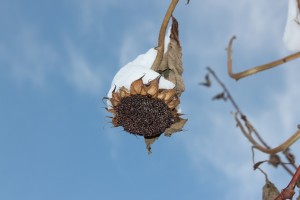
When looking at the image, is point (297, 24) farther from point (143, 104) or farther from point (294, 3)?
point (143, 104)

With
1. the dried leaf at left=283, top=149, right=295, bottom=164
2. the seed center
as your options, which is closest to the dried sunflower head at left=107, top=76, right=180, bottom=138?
the seed center

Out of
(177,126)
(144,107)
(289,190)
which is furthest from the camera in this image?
(177,126)

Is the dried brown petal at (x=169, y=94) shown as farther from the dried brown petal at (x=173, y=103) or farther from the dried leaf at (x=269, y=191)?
the dried leaf at (x=269, y=191)

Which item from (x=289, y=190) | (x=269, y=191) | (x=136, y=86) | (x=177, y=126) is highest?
(x=136, y=86)

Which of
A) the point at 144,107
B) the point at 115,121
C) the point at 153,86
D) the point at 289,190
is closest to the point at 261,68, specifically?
the point at 289,190

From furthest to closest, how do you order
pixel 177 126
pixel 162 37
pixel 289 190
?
1. pixel 177 126
2. pixel 162 37
3. pixel 289 190

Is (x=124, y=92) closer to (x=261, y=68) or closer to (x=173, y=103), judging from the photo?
(x=173, y=103)
